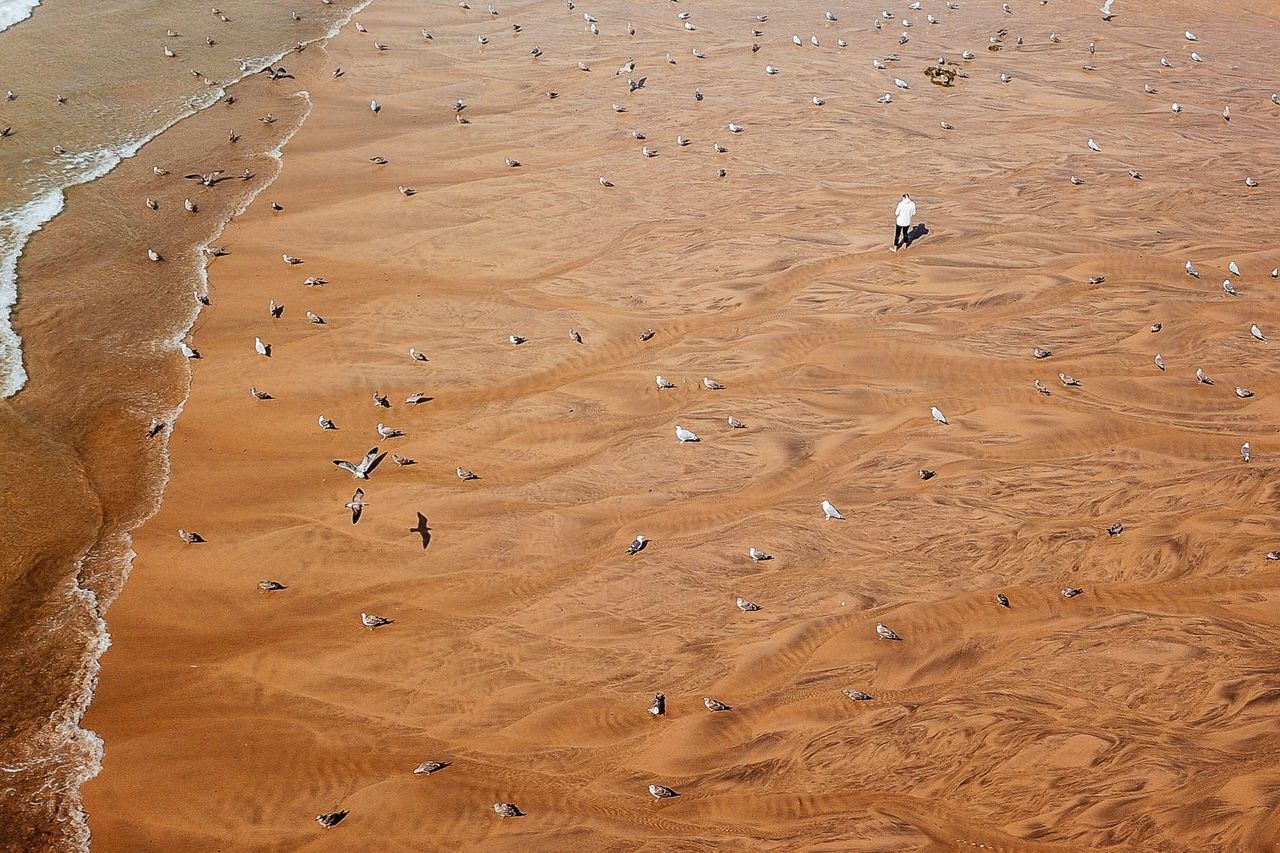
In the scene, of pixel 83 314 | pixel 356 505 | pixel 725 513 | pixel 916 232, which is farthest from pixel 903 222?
pixel 83 314

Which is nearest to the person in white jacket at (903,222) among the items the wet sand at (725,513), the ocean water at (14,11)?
the wet sand at (725,513)

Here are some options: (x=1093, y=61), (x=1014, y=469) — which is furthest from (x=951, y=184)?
(x=1093, y=61)

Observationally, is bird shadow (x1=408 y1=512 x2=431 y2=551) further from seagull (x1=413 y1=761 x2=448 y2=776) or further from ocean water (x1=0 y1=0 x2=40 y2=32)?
ocean water (x1=0 y1=0 x2=40 y2=32)

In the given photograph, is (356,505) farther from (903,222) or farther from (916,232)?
(916,232)

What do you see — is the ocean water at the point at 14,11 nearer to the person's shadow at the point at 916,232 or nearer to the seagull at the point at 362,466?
the seagull at the point at 362,466

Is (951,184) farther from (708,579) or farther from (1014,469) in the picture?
(708,579)
